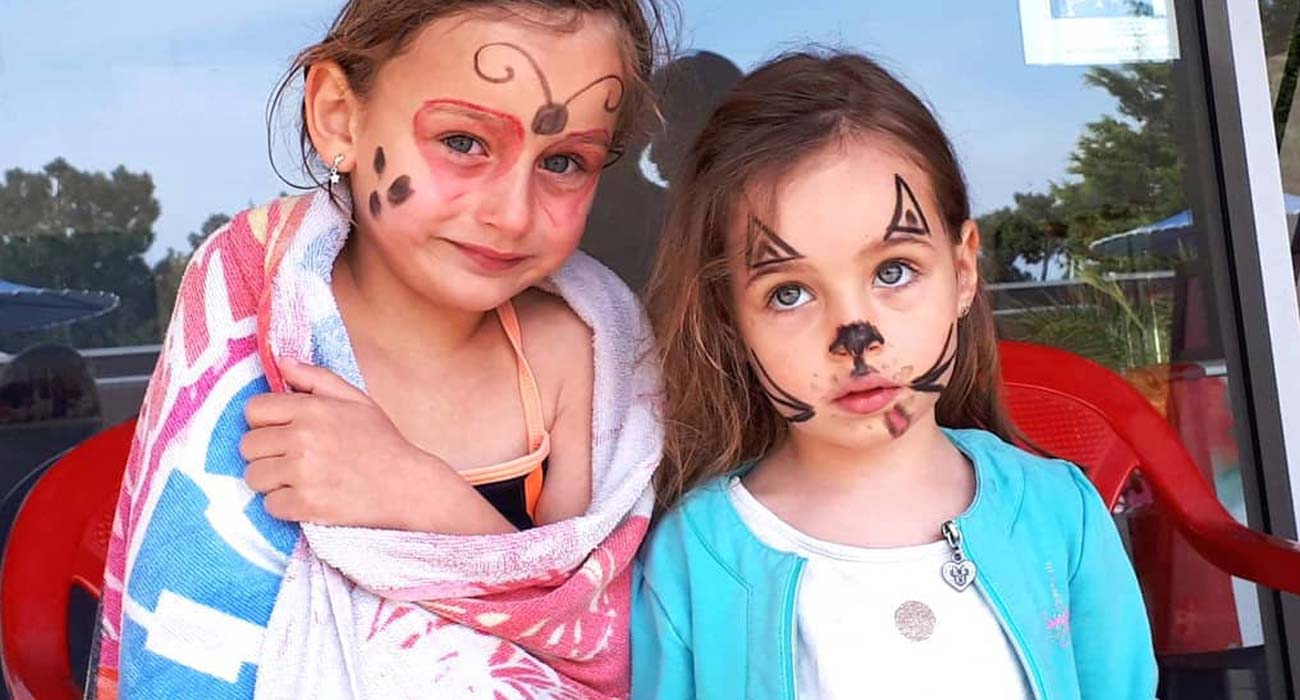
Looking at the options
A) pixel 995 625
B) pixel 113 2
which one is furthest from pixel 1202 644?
pixel 113 2

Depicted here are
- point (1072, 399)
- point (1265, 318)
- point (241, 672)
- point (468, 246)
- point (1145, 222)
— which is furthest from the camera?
point (1145, 222)

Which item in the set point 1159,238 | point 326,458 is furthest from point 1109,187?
point 326,458

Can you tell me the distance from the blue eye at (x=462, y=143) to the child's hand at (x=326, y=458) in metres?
0.21

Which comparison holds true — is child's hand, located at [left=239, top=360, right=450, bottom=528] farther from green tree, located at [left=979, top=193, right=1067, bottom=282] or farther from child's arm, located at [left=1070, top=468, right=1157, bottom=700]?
green tree, located at [left=979, top=193, right=1067, bottom=282]

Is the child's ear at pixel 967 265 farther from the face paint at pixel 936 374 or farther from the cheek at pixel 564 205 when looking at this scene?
the cheek at pixel 564 205

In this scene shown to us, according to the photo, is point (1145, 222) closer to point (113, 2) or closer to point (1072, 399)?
point (1072, 399)

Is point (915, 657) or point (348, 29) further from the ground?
point (348, 29)

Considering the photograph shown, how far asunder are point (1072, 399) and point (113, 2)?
179 cm

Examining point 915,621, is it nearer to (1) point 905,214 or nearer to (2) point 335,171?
(1) point 905,214

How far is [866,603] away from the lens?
1.09 meters

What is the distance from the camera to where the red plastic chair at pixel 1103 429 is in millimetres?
1505

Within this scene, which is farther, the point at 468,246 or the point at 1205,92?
the point at 1205,92

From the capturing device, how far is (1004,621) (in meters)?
1.07

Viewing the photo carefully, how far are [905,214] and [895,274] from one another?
0.17 feet
